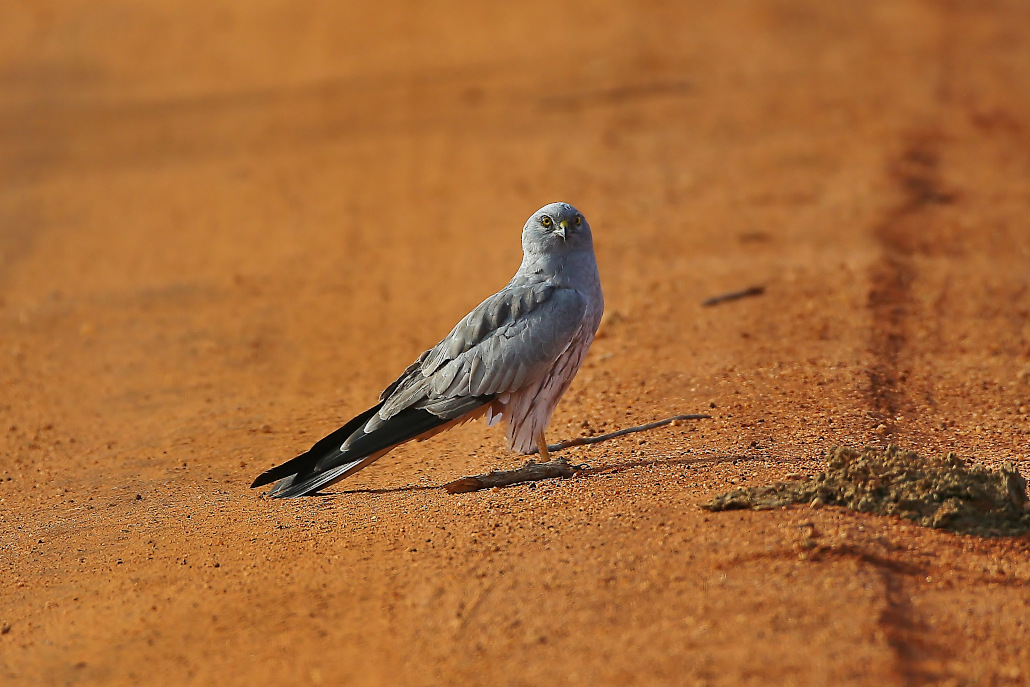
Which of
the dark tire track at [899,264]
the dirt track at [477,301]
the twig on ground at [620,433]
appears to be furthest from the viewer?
the dark tire track at [899,264]

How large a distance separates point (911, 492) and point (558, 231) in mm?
2297

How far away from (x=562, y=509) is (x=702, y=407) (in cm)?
188

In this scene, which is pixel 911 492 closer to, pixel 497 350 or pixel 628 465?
pixel 628 465

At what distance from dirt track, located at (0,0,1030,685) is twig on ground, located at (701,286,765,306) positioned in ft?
0.95

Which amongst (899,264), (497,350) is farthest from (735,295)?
(497,350)

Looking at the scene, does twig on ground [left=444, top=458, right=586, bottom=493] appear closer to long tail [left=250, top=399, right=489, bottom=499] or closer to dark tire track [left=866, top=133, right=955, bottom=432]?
long tail [left=250, top=399, right=489, bottom=499]

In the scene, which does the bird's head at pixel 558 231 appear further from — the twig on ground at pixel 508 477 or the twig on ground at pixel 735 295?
the twig on ground at pixel 735 295

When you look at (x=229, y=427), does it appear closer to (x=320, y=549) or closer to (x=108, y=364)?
(x=108, y=364)

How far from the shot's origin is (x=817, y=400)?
681cm

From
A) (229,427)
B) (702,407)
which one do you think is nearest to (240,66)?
(229,427)

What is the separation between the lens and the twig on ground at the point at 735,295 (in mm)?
9055

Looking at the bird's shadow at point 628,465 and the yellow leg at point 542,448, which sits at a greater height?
the yellow leg at point 542,448

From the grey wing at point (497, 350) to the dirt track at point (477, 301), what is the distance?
0.55 meters

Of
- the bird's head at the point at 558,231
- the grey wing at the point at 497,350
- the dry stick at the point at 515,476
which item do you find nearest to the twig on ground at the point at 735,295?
the bird's head at the point at 558,231
